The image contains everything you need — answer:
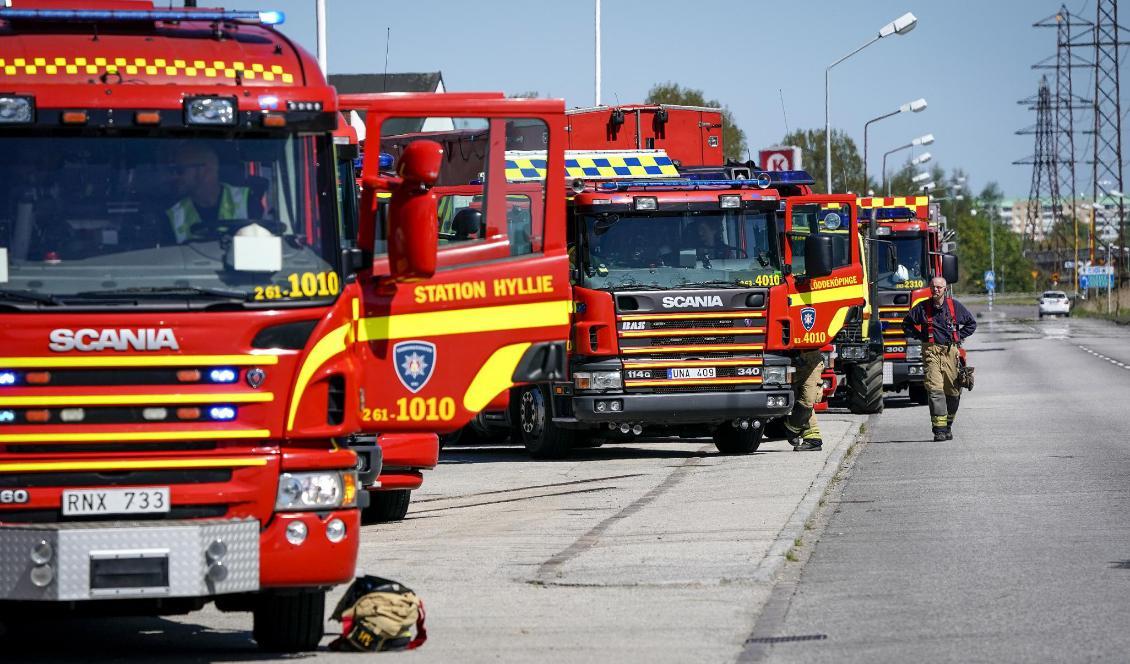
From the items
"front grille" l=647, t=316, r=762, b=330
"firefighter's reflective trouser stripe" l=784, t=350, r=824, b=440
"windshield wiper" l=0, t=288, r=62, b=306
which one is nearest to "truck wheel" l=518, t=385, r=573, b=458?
"front grille" l=647, t=316, r=762, b=330

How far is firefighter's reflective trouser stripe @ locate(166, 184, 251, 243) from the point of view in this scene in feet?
26.0

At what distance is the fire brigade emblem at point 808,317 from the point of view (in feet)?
68.6

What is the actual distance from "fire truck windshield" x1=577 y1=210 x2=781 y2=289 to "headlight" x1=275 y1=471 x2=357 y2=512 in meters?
11.0

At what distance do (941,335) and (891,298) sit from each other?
22.0 feet

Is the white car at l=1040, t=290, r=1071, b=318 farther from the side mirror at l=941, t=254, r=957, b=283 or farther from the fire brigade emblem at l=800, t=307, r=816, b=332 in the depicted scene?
the fire brigade emblem at l=800, t=307, r=816, b=332

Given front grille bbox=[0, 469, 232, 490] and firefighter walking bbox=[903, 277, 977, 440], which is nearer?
front grille bbox=[0, 469, 232, 490]

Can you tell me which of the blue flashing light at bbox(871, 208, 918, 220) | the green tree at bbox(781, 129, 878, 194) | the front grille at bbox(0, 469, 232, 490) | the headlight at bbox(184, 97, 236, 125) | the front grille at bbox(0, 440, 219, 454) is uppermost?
the green tree at bbox(781, 129, 878, 194)

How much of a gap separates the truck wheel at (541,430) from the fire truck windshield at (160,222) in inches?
470

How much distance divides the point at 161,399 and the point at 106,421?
0.25m

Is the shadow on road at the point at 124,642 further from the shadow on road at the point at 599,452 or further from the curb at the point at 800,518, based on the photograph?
the shadow on road at the point at 599,452

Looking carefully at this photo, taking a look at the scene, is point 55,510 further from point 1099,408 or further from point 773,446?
point 1099,408

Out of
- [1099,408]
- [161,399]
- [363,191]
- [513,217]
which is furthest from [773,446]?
[161,399]

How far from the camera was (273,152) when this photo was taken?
8102mm

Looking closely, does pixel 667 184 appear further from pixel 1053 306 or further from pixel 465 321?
pixel 1053 306
